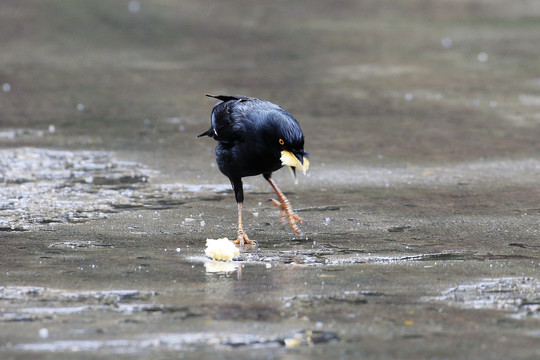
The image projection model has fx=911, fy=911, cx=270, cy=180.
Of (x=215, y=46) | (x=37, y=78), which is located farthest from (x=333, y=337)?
(x=215, y=46)

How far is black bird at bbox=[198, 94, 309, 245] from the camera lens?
19.3 feet

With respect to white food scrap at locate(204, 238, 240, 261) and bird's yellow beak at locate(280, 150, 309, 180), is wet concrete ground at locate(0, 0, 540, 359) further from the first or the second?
bird's yellow beak at locate(280, 150, 309, 180)

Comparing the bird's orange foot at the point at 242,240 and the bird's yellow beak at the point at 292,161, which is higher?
the bird's yellow beak at the point at 292,161

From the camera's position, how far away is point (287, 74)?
13695 mm

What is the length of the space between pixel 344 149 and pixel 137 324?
547cm

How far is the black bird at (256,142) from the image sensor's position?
5891 mm

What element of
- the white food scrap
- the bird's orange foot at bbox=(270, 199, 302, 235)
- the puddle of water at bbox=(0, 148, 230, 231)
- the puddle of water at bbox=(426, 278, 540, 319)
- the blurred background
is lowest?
the puddle of water at bbox=(426, 278, 540, 319)

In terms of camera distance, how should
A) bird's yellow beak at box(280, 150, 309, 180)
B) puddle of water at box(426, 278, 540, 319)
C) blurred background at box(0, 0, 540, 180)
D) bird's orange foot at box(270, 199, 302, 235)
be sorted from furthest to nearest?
blurred background at box(0, 0, 540, 180) → bird's orange foot at box(270, 199, 302, 235) → bird's yellow beak at box(280, 150, 309, 180) → puddle of water at box(426, 278, 540, 319)

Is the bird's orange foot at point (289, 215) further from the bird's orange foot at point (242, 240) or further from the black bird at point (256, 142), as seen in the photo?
the bird's orange foot at point (242, 240)

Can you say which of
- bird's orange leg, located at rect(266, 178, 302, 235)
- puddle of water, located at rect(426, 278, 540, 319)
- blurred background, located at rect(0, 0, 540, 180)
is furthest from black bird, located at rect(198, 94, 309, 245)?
blurred background, located at rect(0, 0, 540, 180)

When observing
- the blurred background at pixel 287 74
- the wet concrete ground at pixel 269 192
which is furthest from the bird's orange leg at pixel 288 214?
the blurred background at pixel 287 74

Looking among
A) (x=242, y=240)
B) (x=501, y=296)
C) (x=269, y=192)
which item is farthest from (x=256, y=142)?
(x=501, y=296)

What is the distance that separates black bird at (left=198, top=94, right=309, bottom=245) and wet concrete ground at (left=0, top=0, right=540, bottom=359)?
0.45 meters

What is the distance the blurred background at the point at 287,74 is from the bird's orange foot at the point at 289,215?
1.80 meters
